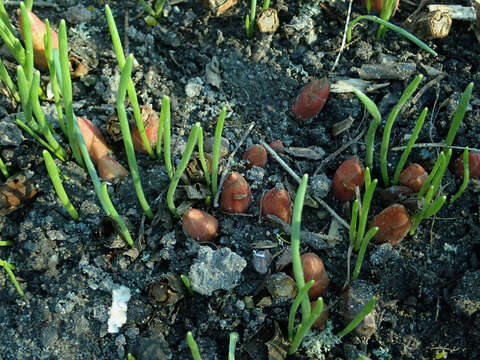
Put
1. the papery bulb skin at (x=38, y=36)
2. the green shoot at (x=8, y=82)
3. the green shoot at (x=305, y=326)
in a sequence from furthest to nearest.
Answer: the papery bulb skin at (x=38, y=36) → the green shoot at (x=8, y=82) → the green shoot at (x=305, y=326)

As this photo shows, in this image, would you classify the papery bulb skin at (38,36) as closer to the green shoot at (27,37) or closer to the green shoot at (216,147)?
the green shoot at (27,37)

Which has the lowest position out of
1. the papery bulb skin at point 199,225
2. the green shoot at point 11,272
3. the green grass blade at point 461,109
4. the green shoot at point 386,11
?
the green shoot at point 11,272

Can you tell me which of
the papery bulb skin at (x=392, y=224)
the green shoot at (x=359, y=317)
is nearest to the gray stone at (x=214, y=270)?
the green shoot at (x=359, y=317)

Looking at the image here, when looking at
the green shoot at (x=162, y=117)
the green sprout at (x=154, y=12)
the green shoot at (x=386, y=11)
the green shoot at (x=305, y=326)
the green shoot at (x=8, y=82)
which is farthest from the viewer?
the green sprout at (x=154, y=12)

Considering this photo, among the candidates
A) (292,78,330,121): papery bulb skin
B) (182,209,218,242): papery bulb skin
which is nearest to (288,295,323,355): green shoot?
(182,209,218,242): papery bulb skin

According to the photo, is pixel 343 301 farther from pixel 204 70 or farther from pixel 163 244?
pixel 204 70

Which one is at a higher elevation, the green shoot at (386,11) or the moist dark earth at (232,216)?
the green shoot at (386,11)

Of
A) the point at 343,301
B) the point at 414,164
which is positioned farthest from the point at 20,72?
the point at 414,164
